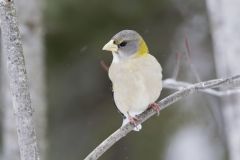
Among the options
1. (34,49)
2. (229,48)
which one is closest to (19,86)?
(229,48)

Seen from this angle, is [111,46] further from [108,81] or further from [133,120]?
[108,81]

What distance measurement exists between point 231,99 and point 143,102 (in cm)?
143

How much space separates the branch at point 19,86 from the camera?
2150 mm

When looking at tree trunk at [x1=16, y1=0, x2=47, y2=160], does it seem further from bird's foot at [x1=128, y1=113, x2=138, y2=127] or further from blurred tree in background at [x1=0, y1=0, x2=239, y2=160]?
bird's foot at [x1=128, y1=113, x2=138, y2=127]

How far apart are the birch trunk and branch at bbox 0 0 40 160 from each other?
2.37 m

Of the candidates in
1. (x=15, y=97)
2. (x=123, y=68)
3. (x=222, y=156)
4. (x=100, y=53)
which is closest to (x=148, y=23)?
(x=100, y=53)

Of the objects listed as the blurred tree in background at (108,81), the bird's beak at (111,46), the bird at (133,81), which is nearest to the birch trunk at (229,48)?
the bird at (133,81)

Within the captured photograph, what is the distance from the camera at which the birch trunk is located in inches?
170

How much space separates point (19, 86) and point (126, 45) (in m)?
1.06

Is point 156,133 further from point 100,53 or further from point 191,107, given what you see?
point 100,53

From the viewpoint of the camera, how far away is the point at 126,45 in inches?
123

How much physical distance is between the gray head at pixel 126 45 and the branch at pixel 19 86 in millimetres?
879

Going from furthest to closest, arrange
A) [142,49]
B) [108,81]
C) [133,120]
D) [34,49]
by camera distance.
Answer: [108,81] → [34,49] → [142,49] → [133,120]

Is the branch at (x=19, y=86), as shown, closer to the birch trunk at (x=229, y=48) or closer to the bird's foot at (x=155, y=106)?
the bird's foot at (x=155, y=106)
